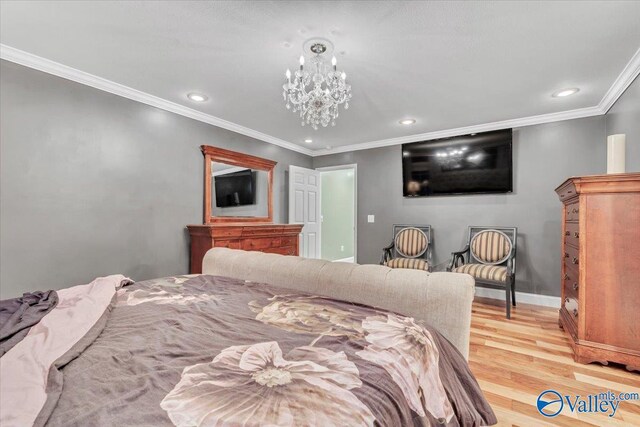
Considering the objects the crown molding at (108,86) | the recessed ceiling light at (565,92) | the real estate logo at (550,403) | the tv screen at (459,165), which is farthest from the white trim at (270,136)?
the real estate logo at (550,403)

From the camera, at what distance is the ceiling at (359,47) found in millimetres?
1808

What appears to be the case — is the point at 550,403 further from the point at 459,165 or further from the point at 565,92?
the point at 459,165

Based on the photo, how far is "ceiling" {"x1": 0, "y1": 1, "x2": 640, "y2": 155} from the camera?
1.81 m

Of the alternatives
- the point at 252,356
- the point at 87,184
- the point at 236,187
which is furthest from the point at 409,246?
the point at 87,184

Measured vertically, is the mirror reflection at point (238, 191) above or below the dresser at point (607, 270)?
above

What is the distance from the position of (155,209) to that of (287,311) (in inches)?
102

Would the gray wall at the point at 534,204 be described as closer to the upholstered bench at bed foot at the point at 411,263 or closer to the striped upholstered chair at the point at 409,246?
the striped upholstered chair at the point at 409,246

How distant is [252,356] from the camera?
86 cm

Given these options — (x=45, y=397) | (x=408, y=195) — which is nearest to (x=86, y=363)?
(x=45, y=397)

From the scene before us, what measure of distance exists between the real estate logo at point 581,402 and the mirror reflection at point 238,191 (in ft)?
11.6

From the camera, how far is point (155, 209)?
3197mm

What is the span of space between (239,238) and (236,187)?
2.97 ft

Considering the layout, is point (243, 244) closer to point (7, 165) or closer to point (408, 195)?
point (7, 165)

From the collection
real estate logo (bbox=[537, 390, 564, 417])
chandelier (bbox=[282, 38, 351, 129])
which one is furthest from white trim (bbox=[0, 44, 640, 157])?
real estate logo (bbox=[537, 390, 564, 417])
